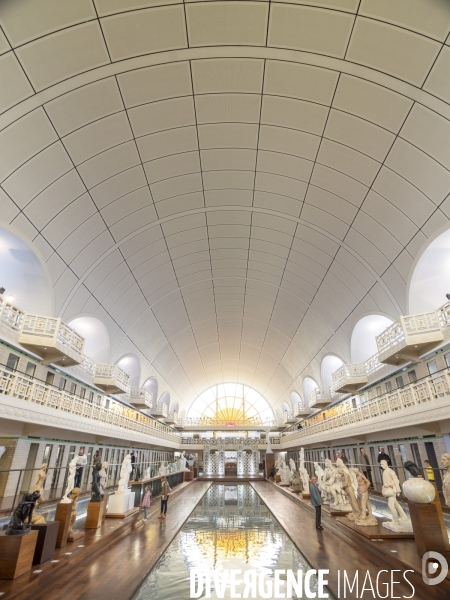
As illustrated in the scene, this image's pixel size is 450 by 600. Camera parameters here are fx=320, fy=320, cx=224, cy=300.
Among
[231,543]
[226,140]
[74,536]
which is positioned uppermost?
[226,140]

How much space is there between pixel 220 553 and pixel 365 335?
17.7 meters

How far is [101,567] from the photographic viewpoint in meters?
7.86

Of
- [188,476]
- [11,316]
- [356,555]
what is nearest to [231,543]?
[356,555]

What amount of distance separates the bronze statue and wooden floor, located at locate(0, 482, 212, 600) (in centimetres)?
89

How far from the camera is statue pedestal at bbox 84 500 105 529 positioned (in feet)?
38.3

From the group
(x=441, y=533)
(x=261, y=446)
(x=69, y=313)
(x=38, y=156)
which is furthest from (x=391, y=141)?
(x=261, y=446)

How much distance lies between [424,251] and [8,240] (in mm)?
18421

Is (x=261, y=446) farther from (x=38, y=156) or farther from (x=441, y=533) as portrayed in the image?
(x=38, y=156)

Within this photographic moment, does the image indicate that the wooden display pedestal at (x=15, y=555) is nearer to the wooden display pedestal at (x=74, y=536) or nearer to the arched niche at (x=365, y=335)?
the wooden display pedestal at (x=74, y=536)

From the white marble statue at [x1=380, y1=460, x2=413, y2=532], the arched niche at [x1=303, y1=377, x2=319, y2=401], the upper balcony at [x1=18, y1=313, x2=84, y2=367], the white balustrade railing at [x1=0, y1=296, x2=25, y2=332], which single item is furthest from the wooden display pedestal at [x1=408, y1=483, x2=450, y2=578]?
the arched niche at [x1=303, y1=377, x2=319, y2=401]

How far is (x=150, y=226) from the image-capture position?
63.7ft

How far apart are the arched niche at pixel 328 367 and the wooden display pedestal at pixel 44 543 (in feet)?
82.3

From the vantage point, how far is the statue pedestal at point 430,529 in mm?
8008

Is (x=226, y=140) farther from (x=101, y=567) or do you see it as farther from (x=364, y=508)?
(x=364, y=508)
